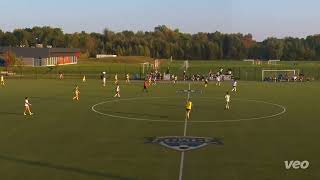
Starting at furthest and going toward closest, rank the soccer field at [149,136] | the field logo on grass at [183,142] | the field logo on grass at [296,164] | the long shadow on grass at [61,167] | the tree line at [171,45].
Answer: the tree line at [171,45], the field logo on grass at [183,142], the field logo on grass at [296,164], the soccer field at [149,136], the long shadow on grass at [61,167]

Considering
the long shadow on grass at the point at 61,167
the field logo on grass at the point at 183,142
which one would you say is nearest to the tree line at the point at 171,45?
the field logo on grass at the point at 183,142

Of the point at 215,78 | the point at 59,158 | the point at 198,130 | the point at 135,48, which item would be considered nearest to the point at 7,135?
the point at 59,158

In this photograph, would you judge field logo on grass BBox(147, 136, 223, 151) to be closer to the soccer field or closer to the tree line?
the soccer field

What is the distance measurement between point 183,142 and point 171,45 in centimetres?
15324

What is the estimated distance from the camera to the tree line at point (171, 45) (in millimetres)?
171000

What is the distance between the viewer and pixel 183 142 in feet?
78.8

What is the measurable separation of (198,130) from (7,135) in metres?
10.3

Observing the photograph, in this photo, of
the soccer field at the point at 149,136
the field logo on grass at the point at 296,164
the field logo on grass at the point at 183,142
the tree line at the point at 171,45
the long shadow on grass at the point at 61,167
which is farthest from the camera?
the tree line at the point at 171,45

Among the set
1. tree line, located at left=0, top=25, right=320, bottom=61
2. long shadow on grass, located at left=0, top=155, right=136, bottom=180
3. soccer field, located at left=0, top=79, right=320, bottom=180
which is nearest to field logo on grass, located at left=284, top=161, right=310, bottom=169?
soccer field, located at left=0, top=79, right=320, bottom=180

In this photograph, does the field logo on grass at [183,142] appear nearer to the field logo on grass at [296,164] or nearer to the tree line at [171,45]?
the field logo on grass at [296,164]

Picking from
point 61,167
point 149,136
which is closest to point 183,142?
point 149,136

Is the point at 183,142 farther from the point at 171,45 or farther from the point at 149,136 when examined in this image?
the point at 171,45

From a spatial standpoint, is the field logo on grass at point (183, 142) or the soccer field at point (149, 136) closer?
the soccer field at point (149, 136)

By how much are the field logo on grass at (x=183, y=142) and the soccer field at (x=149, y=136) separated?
0.47 m
